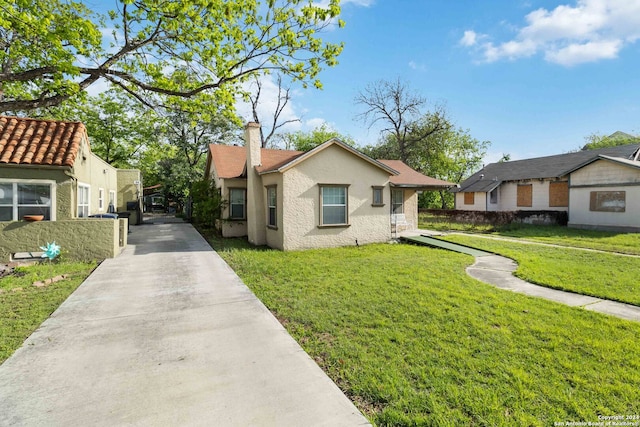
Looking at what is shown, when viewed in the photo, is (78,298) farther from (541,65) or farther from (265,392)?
(541,65)

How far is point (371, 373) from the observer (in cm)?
342

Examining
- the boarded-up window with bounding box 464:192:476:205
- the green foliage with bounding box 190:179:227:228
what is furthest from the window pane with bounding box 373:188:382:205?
the boarded-up window with bounding box 464:192:476:205

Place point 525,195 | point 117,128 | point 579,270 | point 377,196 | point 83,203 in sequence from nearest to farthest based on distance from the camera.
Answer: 1. point 579,270
2. point 83,203
3. point 377,196
4. point 525,195
5. point 117,128

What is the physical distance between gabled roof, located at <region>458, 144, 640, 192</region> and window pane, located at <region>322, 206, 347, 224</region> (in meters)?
16.0

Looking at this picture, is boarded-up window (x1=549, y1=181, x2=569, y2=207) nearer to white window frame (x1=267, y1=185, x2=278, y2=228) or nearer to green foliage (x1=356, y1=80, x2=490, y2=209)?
green foliage (x1=356, y1=80, x2=490, y2=209)

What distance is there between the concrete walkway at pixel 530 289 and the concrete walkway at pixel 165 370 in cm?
528

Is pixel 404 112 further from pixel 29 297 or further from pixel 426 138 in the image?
pixel 29 297

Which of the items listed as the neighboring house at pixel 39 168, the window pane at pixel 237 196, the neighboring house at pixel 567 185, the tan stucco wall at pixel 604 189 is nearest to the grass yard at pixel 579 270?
the tan stucco wall at pixel 604 189

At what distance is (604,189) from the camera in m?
16.9

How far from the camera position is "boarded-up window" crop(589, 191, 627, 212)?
53.1ft

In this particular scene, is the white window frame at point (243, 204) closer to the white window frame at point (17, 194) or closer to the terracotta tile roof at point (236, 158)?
the terracotta tile roof at point (236, 158)

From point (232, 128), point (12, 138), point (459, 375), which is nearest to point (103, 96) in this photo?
point (232, 128)

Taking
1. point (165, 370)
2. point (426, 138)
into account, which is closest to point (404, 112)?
point (426, 138)

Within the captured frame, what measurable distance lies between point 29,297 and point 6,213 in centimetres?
531
